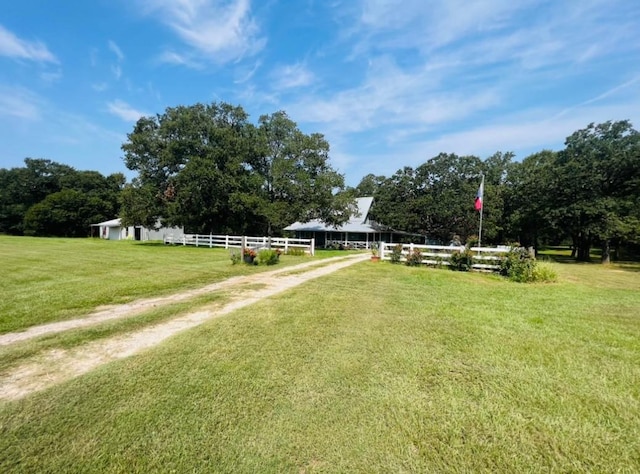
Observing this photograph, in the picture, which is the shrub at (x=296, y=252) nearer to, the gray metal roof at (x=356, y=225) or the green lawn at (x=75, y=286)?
the green lawn at (x=75, y=286)

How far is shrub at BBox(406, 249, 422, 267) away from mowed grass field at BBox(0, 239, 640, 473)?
882cm

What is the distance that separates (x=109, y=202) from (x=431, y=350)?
212 ft

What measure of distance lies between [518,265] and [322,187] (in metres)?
19.7

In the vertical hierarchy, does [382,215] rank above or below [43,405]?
above

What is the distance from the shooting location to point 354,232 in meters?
33.1

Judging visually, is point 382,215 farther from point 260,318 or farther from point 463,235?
point 260,318

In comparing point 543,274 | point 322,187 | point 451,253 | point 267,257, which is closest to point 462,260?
point 451,253

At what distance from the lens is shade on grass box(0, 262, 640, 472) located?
2.31m

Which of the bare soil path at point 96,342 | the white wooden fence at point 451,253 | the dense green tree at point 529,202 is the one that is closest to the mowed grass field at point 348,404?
the bare soil path at point 96,342

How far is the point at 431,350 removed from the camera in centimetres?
421

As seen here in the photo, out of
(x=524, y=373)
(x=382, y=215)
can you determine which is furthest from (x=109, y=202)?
(x=524, y=373)

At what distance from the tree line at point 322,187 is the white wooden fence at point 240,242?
1833mm

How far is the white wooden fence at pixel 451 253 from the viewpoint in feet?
41.4

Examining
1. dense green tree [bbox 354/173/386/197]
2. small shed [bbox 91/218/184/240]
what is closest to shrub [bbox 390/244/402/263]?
small shed [bbox 91/218/184/240]
